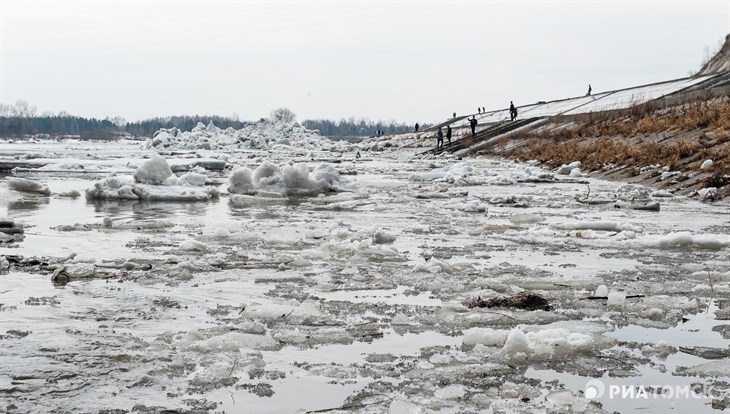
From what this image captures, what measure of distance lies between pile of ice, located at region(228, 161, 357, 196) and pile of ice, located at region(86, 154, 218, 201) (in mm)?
572

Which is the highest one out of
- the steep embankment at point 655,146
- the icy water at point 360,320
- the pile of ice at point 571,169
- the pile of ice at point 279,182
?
the steep embankment at point 655,146

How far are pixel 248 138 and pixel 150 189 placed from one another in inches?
2110

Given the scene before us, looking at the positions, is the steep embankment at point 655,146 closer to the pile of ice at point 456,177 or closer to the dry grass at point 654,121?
the dry grass at point 654,121

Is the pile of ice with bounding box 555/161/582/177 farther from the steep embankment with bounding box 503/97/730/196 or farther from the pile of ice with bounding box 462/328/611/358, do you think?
the pile of ice with bounding box 462/328/611/358

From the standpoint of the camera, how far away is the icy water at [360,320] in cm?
335

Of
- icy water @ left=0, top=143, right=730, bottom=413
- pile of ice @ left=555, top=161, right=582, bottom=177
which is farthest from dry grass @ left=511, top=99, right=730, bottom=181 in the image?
icy water @ left=0, top=143, right=730, bottom=413

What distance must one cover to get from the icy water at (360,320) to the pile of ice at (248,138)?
48.0 metres

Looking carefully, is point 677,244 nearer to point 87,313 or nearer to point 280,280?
point 280,280

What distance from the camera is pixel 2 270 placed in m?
6.27

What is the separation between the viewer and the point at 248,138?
2648 inches

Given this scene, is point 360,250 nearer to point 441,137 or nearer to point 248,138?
point 441,137

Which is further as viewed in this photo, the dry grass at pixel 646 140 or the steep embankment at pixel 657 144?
the dry grass at pixel 646 140

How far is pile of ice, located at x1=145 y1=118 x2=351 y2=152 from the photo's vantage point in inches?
2272

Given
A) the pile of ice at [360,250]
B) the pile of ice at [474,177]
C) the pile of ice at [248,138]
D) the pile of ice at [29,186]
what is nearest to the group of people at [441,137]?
the pile of ice at [248,138]
